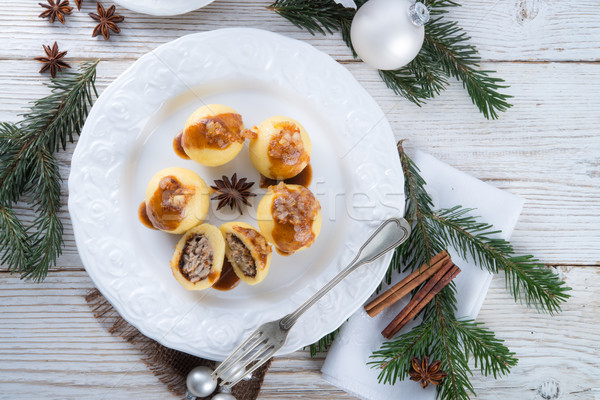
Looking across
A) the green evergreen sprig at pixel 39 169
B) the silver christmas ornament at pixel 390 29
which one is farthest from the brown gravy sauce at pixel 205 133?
the silver christmas ornament at pixel 390 29

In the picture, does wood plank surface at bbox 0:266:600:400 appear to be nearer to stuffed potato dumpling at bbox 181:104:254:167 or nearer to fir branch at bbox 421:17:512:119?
stuffed potato dumpling at bbox 181:104:254:167

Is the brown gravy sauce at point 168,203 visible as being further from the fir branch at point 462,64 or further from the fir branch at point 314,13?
the fir branch at point 462,64

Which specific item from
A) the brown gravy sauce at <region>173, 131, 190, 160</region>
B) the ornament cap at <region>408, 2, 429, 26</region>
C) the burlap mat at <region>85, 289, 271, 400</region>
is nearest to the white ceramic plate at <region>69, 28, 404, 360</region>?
the brown gravy sauce at <region>173, 131, 190, 160</region>

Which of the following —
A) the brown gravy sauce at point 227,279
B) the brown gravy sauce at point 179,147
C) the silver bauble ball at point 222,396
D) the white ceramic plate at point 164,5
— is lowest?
the silver bauble ball at point 222,396

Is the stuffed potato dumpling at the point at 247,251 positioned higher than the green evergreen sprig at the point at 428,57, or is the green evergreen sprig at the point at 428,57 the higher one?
the green evergreen sprig at the point at 428,57

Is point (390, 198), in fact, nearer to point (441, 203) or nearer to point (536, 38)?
point (441, 203)

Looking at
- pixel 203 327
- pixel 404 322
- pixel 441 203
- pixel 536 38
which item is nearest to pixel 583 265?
pixel 441 203
